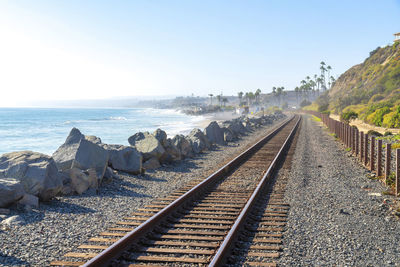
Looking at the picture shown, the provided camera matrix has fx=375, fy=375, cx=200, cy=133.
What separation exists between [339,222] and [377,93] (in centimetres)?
7266

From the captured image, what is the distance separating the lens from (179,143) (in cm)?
1800

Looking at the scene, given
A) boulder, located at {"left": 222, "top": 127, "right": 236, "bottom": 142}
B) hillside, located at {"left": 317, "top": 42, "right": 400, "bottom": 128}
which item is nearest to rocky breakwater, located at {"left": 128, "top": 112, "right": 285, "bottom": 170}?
boulder, located at {"left": 222, "top": 127, "right": 236, "bottom": 142}

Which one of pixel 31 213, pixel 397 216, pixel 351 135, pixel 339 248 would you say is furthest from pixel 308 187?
pixel 351 135

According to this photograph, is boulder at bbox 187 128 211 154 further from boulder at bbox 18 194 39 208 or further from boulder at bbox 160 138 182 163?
boulder at bbox 18 194 39 208

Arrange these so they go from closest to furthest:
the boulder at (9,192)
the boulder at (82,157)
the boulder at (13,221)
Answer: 1. the boulder at (13,221)
2. the boulder at (9,192)
3. the boulder at (82,157)

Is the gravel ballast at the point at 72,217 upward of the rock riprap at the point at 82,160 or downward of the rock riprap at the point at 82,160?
downward

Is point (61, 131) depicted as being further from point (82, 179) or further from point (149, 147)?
point (82, 179)

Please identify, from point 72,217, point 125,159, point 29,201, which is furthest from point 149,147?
point 72,217

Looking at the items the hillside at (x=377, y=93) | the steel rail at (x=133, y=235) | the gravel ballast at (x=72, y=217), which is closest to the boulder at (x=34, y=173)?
the gravel ballast at (x=72, y=217)

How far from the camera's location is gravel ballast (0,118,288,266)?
6.02 metres

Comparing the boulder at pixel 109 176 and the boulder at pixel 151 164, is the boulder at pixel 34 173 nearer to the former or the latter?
the boulder at pixel 109 176

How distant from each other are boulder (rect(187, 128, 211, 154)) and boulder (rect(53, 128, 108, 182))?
833 centimetres

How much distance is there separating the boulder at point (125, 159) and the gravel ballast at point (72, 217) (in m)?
0.31

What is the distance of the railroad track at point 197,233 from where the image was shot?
551 cm
